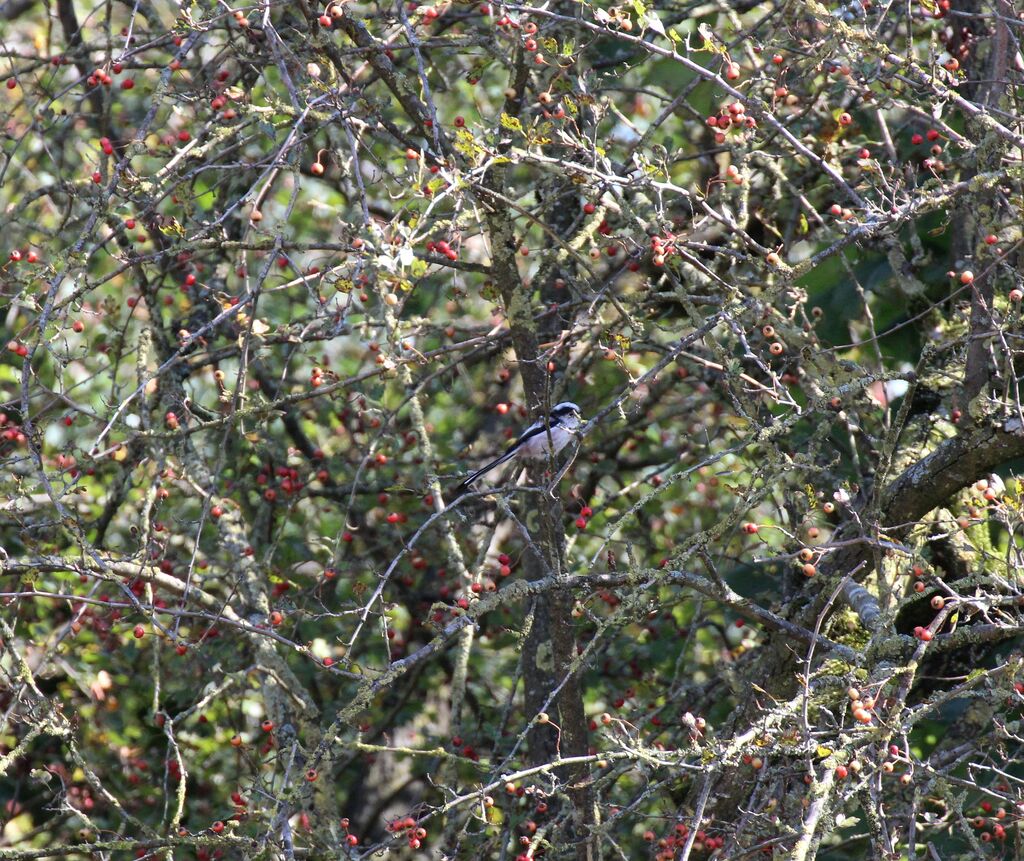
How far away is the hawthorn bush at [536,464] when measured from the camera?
3854 mm

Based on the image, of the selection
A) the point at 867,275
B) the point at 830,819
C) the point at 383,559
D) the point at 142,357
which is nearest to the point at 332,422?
the point at 383,559

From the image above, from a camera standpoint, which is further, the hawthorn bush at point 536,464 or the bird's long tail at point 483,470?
the bird's long tail at point 483,470

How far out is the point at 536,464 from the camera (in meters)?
5.35

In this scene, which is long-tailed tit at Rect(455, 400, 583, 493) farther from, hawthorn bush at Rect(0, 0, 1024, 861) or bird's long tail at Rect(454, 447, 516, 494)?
hawthorn bush at Rect(0, 0, 1024, 861)

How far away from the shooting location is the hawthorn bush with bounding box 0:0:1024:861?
385 centimetres

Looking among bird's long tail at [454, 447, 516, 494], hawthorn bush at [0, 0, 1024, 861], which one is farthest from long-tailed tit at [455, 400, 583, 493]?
hawthorn bush at [0, 0, 1024, 861]

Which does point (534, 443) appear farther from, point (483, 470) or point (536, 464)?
point (483, 470)

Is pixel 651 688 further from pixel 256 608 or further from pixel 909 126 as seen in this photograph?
pixel 909 126

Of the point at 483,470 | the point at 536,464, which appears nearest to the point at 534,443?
the point at 536,464

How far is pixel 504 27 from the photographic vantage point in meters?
4.27

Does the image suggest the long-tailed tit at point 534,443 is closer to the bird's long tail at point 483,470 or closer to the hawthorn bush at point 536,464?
the bird's long tail at point 483,470

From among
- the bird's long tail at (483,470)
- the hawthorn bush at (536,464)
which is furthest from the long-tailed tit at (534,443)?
the hawthorn bush at (536,464)

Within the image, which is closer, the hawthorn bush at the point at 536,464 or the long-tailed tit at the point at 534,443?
the hawthorn bush at the point at 536,464

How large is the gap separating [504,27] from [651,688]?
3.06 m
